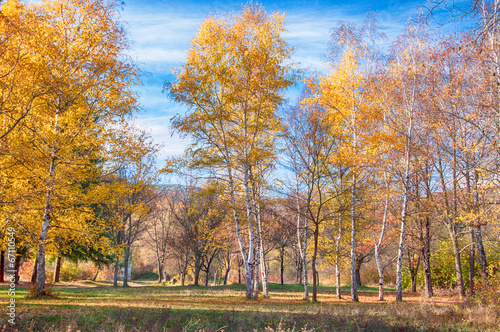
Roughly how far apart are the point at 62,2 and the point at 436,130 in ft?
53.4

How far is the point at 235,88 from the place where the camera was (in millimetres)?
13039

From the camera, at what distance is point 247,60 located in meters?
13.1

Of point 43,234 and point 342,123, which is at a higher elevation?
point 342,123

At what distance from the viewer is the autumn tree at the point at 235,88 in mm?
12734

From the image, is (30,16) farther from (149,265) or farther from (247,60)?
(149,265)

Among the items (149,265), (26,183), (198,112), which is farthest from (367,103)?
(149,265)

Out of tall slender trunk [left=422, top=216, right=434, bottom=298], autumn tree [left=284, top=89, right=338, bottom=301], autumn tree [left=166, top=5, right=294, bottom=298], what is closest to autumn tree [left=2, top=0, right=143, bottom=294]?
autumn tree [left=166, top=5, right=294, bottom=298]

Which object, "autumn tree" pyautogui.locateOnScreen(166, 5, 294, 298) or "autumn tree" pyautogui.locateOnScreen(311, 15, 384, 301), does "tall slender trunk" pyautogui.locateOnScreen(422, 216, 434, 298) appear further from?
"autumn tree" pyautogui.locateOnScreen(166, 5, 294, 298)

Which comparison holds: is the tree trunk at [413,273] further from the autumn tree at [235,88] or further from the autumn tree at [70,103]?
the autumn tree at [70,103]

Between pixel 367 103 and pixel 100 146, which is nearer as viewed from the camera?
pixel 100 146

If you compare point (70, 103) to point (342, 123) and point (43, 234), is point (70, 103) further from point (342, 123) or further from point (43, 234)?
point (342, 123)

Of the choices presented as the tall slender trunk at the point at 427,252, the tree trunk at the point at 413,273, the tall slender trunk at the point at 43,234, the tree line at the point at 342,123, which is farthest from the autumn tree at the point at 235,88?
the tree trunk at the point at 413,273

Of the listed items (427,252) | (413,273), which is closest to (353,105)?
(427,252)

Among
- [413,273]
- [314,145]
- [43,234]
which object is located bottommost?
[413,273]
